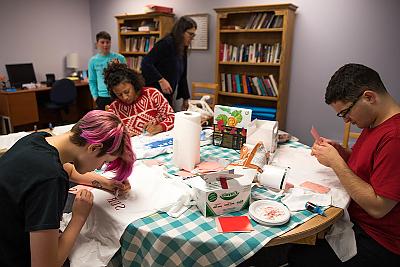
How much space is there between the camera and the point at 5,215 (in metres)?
0.94

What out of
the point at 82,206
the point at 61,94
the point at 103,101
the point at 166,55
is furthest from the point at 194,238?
the point at 61,94

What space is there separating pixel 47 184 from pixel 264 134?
108cm

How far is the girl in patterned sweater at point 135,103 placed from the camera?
2111 millimetres

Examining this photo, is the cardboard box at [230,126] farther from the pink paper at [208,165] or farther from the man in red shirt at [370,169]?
the man in red shirt at [370,169]

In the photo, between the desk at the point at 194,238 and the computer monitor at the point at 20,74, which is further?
the computer monitor at the point at 20,74

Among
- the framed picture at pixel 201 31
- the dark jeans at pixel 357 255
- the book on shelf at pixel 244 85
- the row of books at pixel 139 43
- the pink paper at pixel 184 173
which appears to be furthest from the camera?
Result: the row of books at pixel 139 43

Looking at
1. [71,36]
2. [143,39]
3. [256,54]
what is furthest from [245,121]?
[71,36]

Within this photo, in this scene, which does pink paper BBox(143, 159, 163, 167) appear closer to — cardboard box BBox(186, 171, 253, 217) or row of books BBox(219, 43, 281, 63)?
cardboard box BBox(186, 171, 253, 217)

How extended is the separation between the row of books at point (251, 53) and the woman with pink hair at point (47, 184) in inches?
115

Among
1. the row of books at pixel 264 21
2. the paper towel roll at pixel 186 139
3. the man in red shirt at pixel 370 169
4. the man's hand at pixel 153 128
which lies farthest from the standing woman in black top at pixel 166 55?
the man in red shirt at pixel 370 169

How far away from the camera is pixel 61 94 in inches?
188

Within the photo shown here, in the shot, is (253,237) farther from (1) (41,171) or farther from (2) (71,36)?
(2) (71,36)

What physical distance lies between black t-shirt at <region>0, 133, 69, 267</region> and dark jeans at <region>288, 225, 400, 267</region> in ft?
3.25

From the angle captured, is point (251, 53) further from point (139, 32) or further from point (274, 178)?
Result: point (274, 178)
